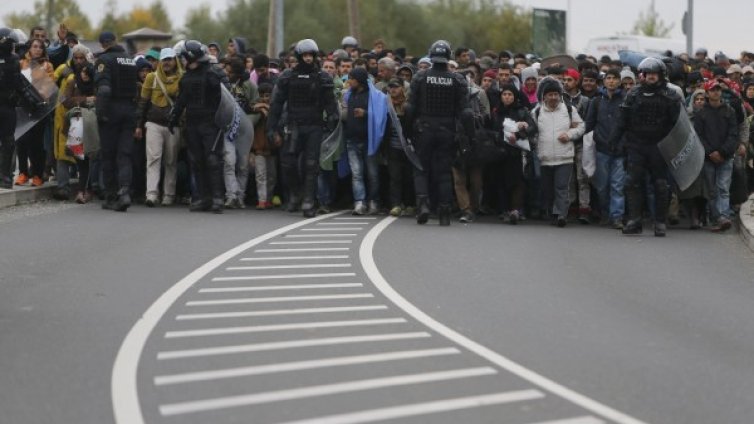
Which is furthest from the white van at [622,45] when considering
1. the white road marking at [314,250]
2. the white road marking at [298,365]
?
the white road marking at [298,365]

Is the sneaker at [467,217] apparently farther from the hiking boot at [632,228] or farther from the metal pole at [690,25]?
the metal pole at [690,25]

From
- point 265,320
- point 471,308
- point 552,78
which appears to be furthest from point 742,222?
point 265,320

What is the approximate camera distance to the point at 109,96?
18.2 meters

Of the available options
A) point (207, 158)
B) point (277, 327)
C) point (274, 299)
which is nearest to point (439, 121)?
point (207, 158)

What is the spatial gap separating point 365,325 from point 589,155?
874 centimetres

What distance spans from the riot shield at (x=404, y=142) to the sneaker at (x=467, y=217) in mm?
912

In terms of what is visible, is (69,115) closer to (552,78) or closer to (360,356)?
(552,78)

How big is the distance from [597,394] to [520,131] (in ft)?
33.9

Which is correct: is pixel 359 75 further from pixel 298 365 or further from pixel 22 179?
pixel 298 365

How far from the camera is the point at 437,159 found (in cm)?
1808

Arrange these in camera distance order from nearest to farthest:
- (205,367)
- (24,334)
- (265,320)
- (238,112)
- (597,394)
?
(597,394)
(205,367)
(24,334)
(265,320)
(238,112)

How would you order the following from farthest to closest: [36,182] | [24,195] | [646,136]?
1. [36,182]
2. [24,195]
3. [646,136]

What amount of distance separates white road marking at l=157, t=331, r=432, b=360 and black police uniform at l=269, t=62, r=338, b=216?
333 inches

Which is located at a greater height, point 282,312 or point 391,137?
point 391,137
